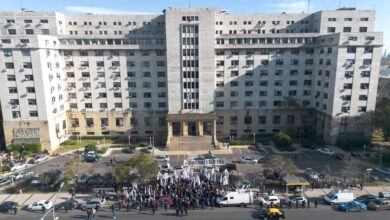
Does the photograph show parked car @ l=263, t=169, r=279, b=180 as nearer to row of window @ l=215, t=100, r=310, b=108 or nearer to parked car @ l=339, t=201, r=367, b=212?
parked car @ l=339, t=201, r=367, b=212


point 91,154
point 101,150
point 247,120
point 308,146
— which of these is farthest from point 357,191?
point 101,150

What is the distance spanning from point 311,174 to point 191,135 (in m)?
33.8

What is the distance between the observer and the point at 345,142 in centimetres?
6888

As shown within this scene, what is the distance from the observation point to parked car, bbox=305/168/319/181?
2002 inches

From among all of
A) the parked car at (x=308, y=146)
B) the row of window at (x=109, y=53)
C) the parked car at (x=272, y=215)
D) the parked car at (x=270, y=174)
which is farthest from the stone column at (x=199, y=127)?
the parked car at (x=272, y=215)

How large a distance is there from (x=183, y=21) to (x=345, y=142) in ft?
167

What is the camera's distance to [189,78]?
74.8 m

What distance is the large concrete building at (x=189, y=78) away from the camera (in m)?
68.8

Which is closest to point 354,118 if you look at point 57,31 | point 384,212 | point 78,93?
point 384,212

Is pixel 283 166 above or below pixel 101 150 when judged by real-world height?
above

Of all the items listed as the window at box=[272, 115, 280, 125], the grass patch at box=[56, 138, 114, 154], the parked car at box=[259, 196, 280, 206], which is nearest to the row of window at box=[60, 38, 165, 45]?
the grass patch at box=[56, 138, 114, 154]

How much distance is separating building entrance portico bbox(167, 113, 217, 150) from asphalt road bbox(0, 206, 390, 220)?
32.2m

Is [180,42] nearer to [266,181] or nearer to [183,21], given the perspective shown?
[183,21]

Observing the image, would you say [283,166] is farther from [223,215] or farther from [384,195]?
[384,195]
